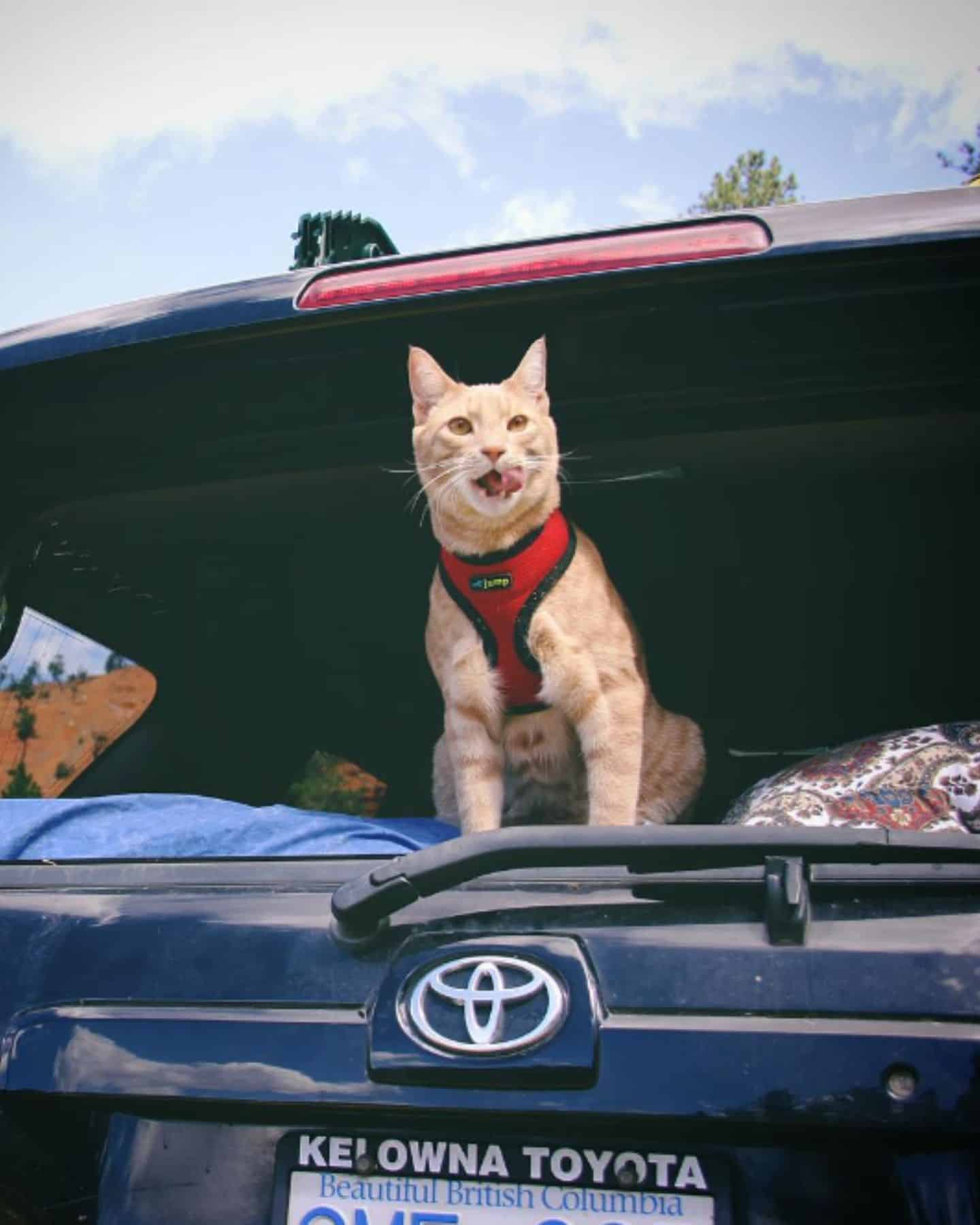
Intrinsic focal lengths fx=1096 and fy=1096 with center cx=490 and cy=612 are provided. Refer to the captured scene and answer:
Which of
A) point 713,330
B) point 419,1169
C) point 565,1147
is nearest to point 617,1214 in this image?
point 565,1147

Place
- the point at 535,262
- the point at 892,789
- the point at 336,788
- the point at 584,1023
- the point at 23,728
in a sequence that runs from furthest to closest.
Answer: the point at 336,788, the point at 23,728, the point at 892,789, the point at 535,262, the point at 584,1023

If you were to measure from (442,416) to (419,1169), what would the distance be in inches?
69.4

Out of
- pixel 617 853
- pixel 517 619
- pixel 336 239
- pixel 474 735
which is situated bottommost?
pixel 474 735

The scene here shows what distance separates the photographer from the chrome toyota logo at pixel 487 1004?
46.3 inches

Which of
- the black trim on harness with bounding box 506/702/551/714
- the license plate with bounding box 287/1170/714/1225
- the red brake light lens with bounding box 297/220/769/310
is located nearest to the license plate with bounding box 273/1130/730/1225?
the license plate with bounding box 287/1170/714/1225

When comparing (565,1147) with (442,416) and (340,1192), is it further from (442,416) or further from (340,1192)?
(442,416)

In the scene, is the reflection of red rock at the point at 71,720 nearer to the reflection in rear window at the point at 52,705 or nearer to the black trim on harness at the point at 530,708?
the reflection in rear window at the point at 52,705

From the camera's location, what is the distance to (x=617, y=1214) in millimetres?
1151

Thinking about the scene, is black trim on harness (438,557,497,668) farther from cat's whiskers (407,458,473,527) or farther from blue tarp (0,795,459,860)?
blue tarp (0,795,459,860)

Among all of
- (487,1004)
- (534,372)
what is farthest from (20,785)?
(487,1004)

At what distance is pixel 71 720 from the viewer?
264 centimetres

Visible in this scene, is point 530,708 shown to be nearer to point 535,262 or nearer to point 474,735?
point 474,735

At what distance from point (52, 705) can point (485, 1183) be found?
1726mm

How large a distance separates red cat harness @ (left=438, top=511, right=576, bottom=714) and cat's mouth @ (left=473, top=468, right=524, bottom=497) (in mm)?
130
